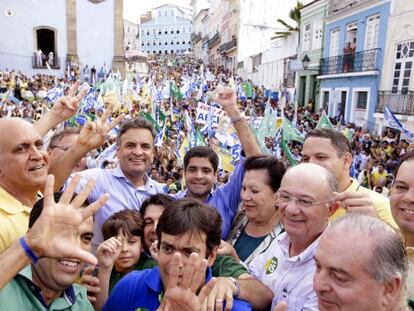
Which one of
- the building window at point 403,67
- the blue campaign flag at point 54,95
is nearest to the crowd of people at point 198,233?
the blue campaign flag at point 54,95

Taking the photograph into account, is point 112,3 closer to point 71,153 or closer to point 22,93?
point 22,93

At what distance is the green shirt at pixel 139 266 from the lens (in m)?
2.90

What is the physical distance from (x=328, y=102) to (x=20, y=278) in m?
22.9

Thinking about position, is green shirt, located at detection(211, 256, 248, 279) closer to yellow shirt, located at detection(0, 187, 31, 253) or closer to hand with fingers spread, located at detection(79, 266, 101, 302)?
hand with fingers spread, located at detection(79, 266, 101, 302)

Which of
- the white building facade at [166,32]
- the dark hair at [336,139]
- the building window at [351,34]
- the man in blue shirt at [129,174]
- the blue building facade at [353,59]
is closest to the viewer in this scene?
the dark hair at [336,139]

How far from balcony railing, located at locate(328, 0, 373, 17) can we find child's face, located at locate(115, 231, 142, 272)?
1990 centimetres

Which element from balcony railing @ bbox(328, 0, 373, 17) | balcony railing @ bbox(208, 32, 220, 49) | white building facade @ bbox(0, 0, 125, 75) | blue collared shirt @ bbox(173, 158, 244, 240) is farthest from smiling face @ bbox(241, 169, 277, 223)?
balcony railing @ bbox(208, 32, 220, 49)

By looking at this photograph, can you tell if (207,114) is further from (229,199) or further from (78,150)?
(78,150)

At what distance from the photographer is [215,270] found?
8.22 feet

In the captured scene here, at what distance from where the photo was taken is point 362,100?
19.9 metres

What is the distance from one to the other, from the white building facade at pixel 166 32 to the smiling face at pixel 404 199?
12245cm

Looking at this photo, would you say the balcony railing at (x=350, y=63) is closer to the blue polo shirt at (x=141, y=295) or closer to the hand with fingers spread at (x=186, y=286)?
the blue polo shirt at (x=141, y=295)

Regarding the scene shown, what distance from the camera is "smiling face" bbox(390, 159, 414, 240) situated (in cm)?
253

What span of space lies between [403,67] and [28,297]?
→ 17471 millimetres
